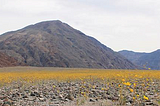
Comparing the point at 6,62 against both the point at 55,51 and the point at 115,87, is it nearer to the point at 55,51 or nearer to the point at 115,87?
the point at 55,51

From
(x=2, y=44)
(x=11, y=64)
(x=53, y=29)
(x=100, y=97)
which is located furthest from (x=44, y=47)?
(x=100, y=97)

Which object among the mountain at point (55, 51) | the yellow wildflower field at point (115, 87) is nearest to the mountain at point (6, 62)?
the mountain at point (55, 51)

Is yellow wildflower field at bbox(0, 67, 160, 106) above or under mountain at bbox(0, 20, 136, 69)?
under

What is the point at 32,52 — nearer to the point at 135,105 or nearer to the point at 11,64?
the point at 11,64

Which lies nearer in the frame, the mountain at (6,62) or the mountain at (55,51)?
the mountain at (6,62)

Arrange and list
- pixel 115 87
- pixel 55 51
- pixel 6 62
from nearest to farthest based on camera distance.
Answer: pixel 115 87, pixel 6 62, pixel 55 51

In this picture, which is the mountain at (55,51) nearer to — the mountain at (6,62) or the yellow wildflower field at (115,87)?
the mountain at (6,62)

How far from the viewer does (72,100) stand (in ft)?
20.0

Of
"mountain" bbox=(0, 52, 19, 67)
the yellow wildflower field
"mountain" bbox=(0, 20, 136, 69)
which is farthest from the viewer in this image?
"mountain" bbox=(0, 20, 136, 69)

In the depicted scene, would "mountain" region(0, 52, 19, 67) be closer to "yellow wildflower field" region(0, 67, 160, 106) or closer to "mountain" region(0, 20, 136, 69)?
"mountain" region(0, 20, 136, 69)

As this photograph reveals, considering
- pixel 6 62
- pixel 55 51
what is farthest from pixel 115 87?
pixel 55 51

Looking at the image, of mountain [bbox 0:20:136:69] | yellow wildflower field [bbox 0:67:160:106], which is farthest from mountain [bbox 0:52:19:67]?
yellow wildflower field [bbox 0:67:160:106]

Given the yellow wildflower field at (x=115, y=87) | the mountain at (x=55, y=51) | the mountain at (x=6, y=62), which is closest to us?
the yellow wildflower field at (x=115, y=87)

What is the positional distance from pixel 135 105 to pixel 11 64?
183ft
